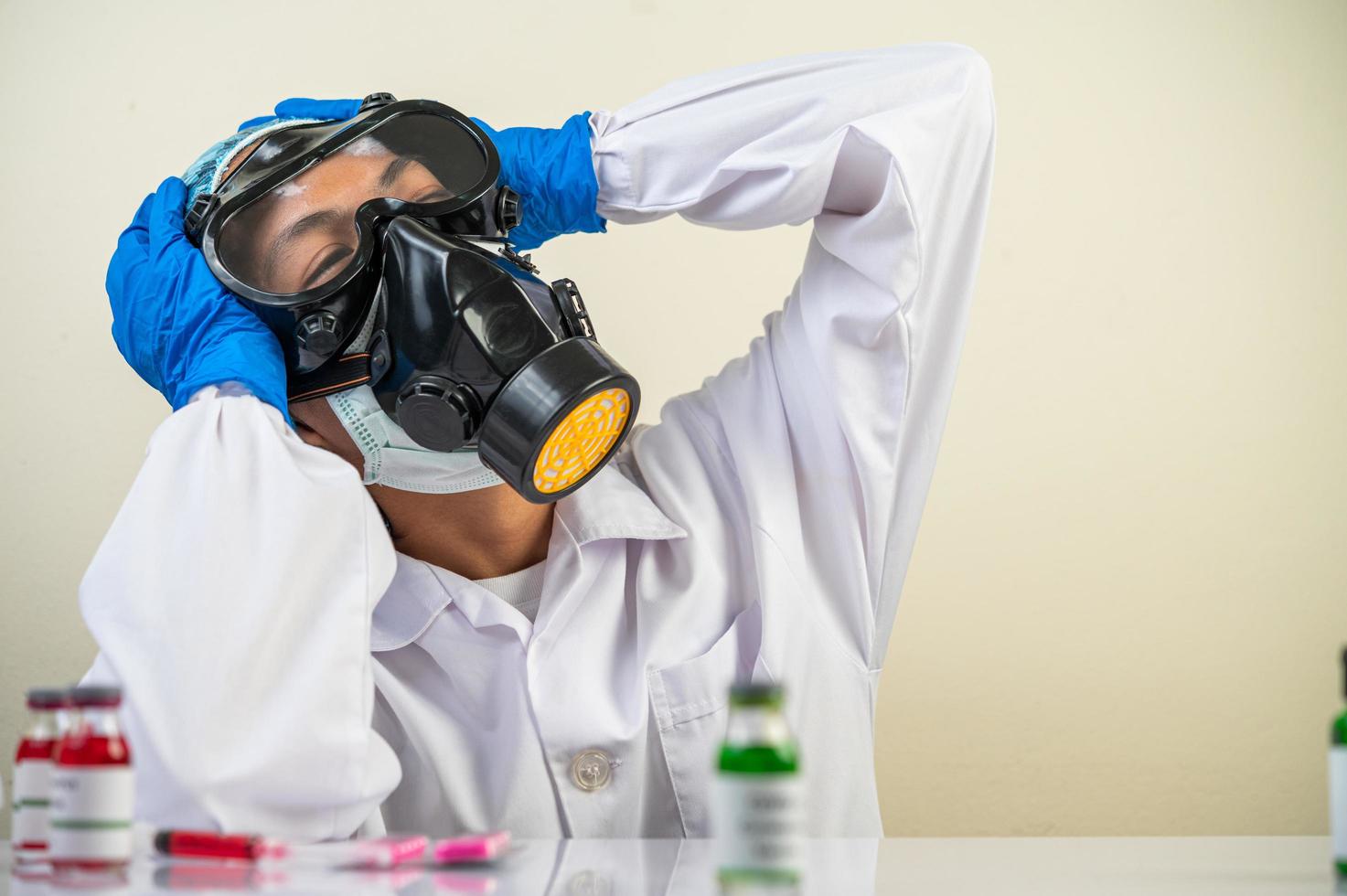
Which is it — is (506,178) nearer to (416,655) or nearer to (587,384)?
(587,384)

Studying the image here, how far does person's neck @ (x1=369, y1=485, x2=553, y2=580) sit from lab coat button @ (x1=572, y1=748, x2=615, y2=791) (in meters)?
0.31

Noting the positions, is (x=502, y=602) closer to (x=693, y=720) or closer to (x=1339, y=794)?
(x=693, y=720)

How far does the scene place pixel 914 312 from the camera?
156 centimetres

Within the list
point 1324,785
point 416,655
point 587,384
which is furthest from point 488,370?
point 1324,785

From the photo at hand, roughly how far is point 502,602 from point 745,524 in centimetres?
34

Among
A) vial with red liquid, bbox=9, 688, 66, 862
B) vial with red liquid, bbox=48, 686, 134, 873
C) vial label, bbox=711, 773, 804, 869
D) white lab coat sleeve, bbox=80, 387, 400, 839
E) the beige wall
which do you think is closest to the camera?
vial label, bbox=711, 773, 804, 869

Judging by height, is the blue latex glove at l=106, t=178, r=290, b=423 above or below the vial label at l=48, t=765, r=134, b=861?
above

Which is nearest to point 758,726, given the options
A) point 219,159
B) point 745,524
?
point 745,524

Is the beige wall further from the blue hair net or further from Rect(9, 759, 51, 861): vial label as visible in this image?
Rect(9, 759, 51, 861): vial label

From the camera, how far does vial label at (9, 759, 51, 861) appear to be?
94 centimetres

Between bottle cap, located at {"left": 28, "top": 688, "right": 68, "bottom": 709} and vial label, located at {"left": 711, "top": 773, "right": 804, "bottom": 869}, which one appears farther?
bottle cap, located at {"left": 28, "top": 688, "right": 68, "bottom": 709}

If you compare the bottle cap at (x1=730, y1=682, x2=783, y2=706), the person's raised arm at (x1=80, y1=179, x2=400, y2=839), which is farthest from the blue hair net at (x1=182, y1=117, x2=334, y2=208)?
the bottle cap at (x1=730, y1=682, x2=783, y2=706)

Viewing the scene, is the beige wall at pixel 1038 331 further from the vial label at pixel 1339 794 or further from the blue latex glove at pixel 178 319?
the vial label at pixel 1339 794

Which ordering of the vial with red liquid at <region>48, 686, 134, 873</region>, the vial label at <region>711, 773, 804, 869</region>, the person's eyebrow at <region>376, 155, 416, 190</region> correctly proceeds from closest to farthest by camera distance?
the vial label at <region>711, 773, 804, 869</region> → the vial with red liquid at <region>48, 686, 134, 873</region> → the person's eyebrow at <region>376, 155, 416, 190</region>
